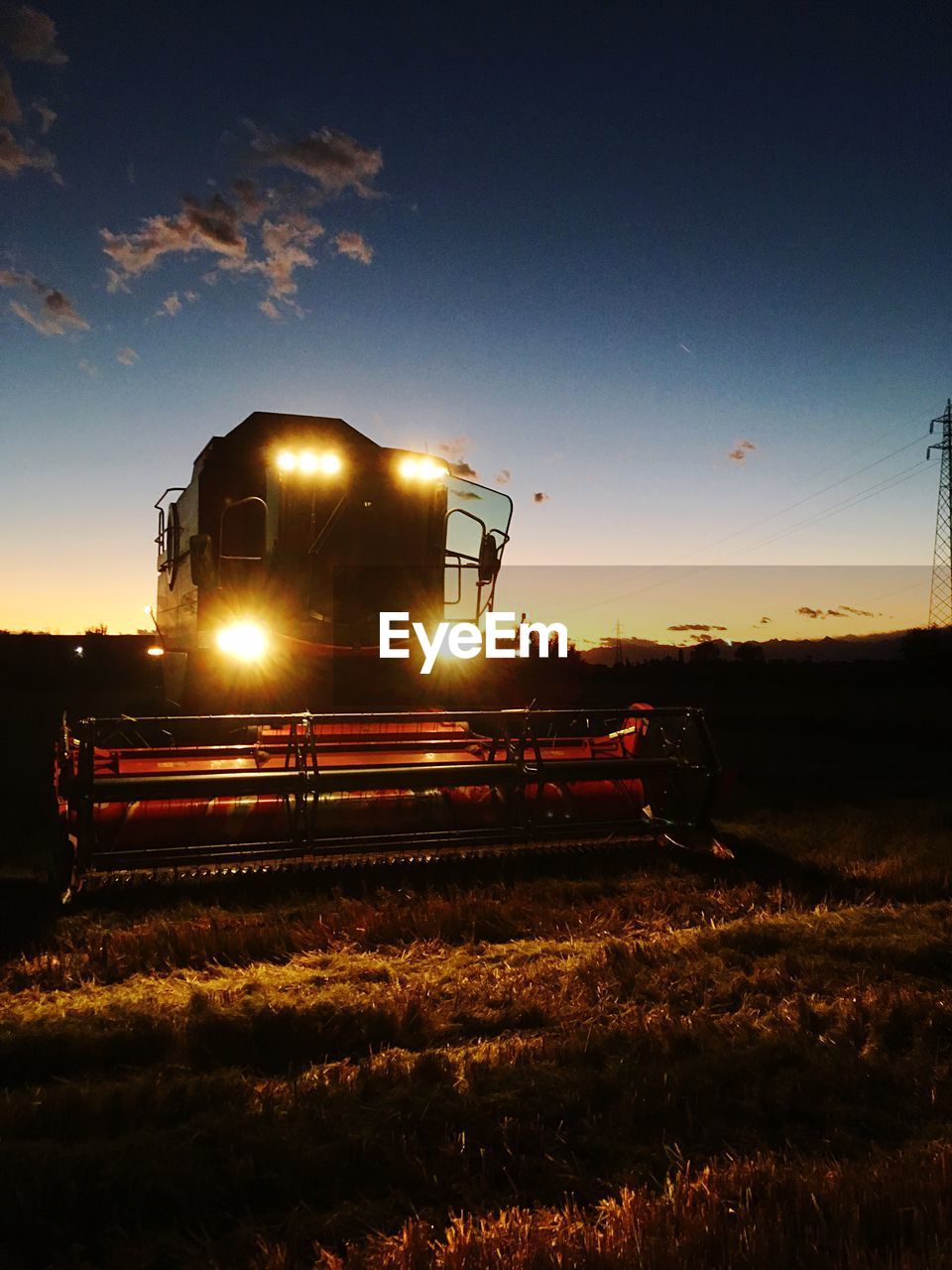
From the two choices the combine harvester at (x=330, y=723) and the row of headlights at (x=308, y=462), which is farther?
the row of headlights at (x=308, y=462)

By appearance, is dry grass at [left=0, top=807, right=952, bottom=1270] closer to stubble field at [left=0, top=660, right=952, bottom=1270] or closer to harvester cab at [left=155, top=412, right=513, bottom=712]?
stubble field at [left=0, top=660, right=952, bottom=1270]

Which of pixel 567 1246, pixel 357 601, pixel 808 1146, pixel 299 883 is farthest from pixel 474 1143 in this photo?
pixel 357 601

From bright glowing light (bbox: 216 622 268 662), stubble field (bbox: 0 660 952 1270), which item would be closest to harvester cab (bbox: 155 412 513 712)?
bright glowing light (bbox: 216 622 268 662)

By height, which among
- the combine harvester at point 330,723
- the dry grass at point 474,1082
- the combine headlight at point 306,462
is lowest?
the dry grass at point 474,1082

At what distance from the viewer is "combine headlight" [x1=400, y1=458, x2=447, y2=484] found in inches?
311

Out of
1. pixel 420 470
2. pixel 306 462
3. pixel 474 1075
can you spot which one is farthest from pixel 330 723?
pixel 474 1075

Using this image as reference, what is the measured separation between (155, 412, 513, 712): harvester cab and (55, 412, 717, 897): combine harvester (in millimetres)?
19

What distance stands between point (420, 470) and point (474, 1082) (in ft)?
19.5

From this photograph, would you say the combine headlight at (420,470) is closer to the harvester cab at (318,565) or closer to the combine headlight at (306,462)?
the harvester cab at (318,565)

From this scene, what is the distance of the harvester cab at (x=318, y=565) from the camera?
24.0ft

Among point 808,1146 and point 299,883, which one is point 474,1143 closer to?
point 808,1146


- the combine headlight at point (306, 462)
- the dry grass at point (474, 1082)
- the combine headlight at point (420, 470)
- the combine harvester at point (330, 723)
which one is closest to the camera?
the dry grass at point (474, 1082)

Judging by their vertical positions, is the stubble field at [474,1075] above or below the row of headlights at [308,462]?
below

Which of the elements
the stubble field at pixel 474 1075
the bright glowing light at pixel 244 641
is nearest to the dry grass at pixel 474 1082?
the stubble field at pixel 474 1075
